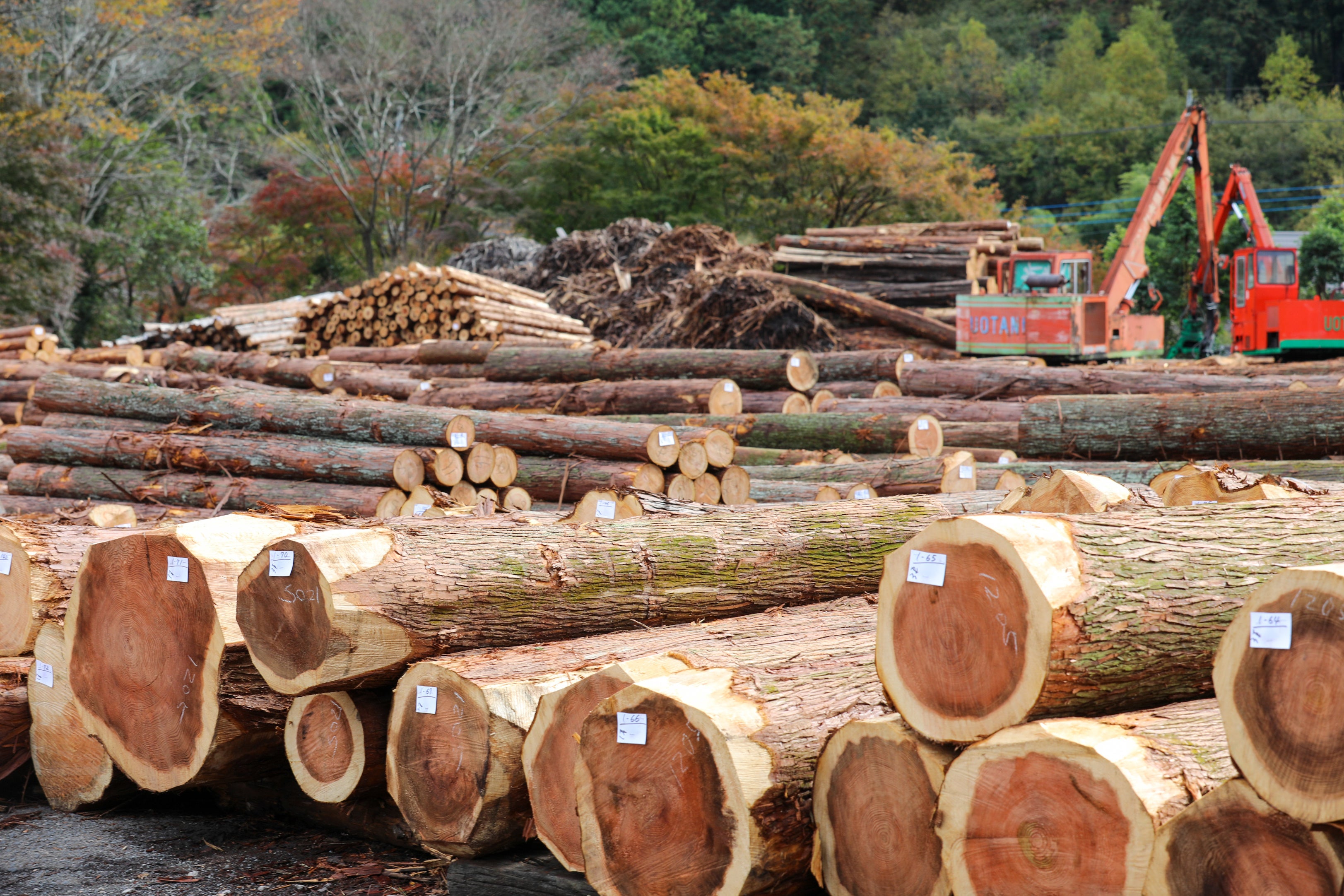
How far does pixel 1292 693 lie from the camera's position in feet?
8.02

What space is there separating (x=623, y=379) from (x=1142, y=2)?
64.1 metres

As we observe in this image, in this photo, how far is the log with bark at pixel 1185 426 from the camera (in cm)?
845

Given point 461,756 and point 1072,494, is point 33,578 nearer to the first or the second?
point 461,756

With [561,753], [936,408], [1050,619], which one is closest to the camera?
[1050,619]

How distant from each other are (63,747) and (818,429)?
22.1 feet

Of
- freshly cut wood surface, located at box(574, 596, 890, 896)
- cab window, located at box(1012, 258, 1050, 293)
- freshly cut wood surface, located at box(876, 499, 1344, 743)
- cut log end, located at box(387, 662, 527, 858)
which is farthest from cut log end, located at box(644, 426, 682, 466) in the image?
cab window, located at box(1012, 258, 1050, 293)

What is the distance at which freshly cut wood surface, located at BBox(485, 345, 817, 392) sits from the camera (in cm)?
1151

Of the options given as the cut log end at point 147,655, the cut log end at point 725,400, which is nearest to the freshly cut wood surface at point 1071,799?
the cut log end at point 147,655

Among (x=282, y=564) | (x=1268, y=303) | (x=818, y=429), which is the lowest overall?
(x=282, y=564)

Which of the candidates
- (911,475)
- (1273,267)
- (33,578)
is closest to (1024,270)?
(1273,267)

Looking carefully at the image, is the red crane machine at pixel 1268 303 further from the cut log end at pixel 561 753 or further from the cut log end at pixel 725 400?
the cut log end at pixel 561 753

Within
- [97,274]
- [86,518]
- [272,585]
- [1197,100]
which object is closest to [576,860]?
[272,585]

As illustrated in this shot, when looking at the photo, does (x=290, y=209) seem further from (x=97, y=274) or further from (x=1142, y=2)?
(x=1142, y=2)

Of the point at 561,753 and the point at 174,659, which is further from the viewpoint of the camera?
the point at 174,659
